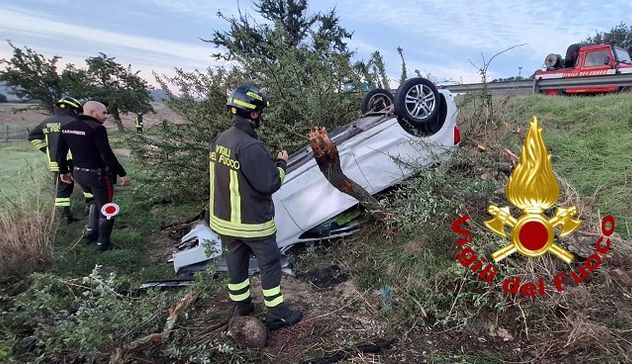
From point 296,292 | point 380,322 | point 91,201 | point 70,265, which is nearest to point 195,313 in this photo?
point 296,292

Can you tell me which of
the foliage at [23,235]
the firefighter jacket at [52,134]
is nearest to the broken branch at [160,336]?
the foliage at [23,235]

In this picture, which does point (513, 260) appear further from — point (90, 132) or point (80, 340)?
point (90, 132)

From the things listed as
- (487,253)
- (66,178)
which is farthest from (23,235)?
(487,253)

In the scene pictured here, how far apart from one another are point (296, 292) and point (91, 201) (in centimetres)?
338

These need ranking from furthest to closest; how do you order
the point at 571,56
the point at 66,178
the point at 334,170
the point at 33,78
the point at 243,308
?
the point at 33,78, the point at 571,56, the point at 66,178, the point at 334,170, the point at 243,308

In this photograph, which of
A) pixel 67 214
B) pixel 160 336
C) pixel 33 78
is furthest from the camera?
pixel 33 78

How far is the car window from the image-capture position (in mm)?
12129

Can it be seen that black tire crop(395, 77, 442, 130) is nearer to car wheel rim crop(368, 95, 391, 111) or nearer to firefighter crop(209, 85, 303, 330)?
car wheel rim crop(368, 95, 391, 111)

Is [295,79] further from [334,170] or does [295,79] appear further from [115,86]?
[115,86]

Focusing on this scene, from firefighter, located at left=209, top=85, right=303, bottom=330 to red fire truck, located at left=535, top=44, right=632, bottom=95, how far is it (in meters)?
10.9

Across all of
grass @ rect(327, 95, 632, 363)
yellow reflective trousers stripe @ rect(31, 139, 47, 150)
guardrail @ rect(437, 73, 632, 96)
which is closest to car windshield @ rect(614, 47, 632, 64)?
guardrail @ rect(437, 73, 632, 96)

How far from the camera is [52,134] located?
5621 millimetres

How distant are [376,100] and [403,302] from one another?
327 centimetres

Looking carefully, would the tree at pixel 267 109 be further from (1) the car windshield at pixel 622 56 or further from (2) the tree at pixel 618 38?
(2) the tree at pixel 618 38
